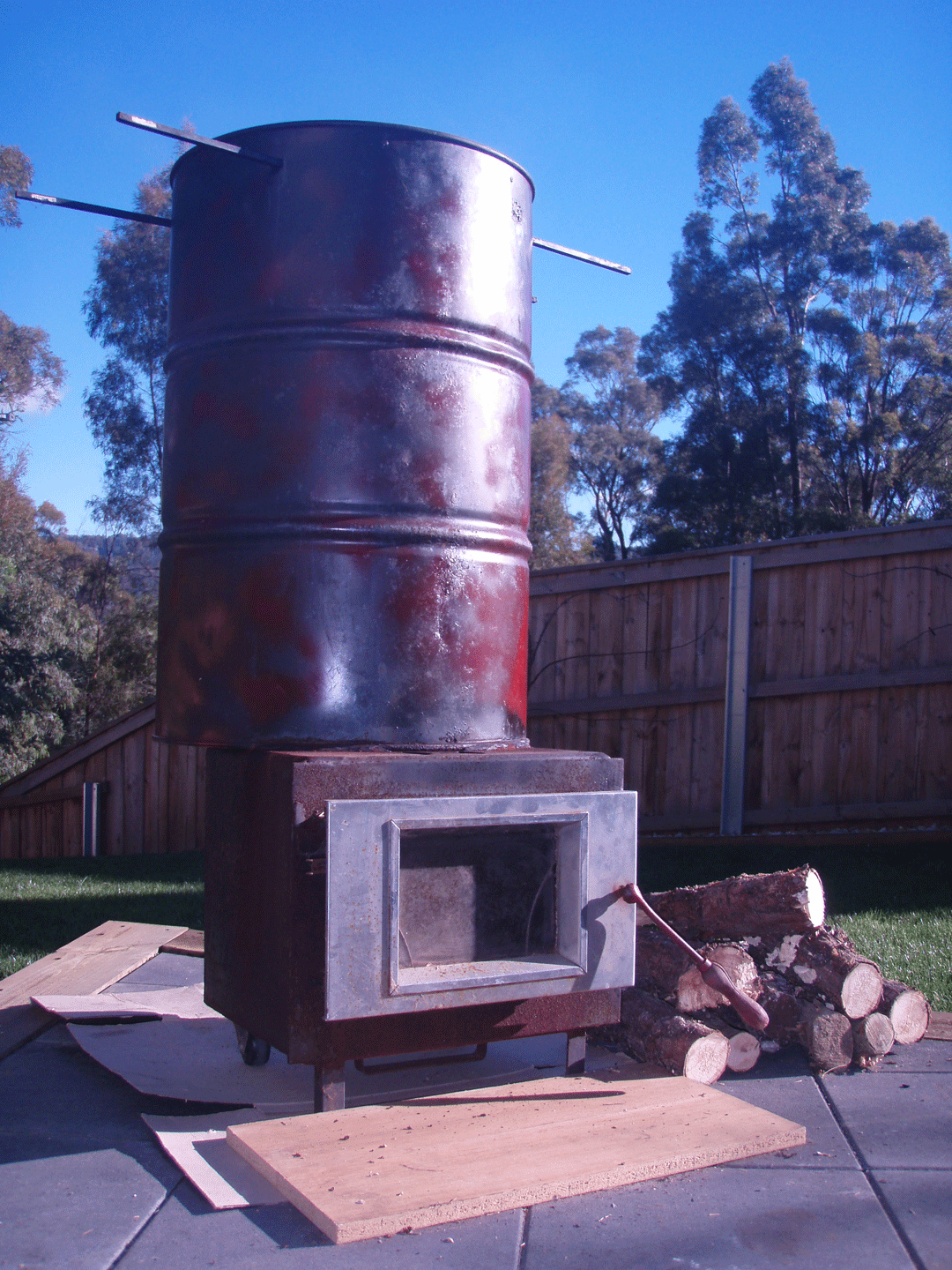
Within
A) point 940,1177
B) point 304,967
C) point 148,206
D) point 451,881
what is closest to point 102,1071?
point 304,967

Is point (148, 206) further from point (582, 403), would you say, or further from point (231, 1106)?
point (231, 1106)

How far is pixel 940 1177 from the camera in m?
2.54

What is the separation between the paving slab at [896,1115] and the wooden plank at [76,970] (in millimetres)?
2653

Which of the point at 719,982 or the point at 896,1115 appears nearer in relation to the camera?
the point at 719,982

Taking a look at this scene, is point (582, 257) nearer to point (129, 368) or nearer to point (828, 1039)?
point (828, 1039)

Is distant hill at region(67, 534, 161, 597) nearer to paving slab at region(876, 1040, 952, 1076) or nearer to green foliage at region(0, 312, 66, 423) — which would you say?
green foliage at region(0, 312, 66, 423)

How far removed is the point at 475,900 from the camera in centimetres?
291

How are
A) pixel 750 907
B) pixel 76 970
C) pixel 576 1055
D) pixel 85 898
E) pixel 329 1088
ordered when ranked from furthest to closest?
1. pixel 85 898
2. pixel 76 970
3. pixel 750 907
4. pixel 576 1055
5. pixel 329 1088

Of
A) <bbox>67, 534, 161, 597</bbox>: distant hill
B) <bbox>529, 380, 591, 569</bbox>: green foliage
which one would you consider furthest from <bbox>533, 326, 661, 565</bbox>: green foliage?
<bbox>67, 534, 161, 597</bbox>: distant hill

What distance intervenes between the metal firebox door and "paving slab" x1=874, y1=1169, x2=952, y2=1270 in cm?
81

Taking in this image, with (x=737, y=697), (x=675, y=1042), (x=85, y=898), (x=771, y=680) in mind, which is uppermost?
(x=771, y=680)

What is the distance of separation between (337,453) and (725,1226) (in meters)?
2.11

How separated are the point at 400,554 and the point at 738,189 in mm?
34495

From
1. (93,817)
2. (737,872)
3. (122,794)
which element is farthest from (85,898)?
(737,872)
